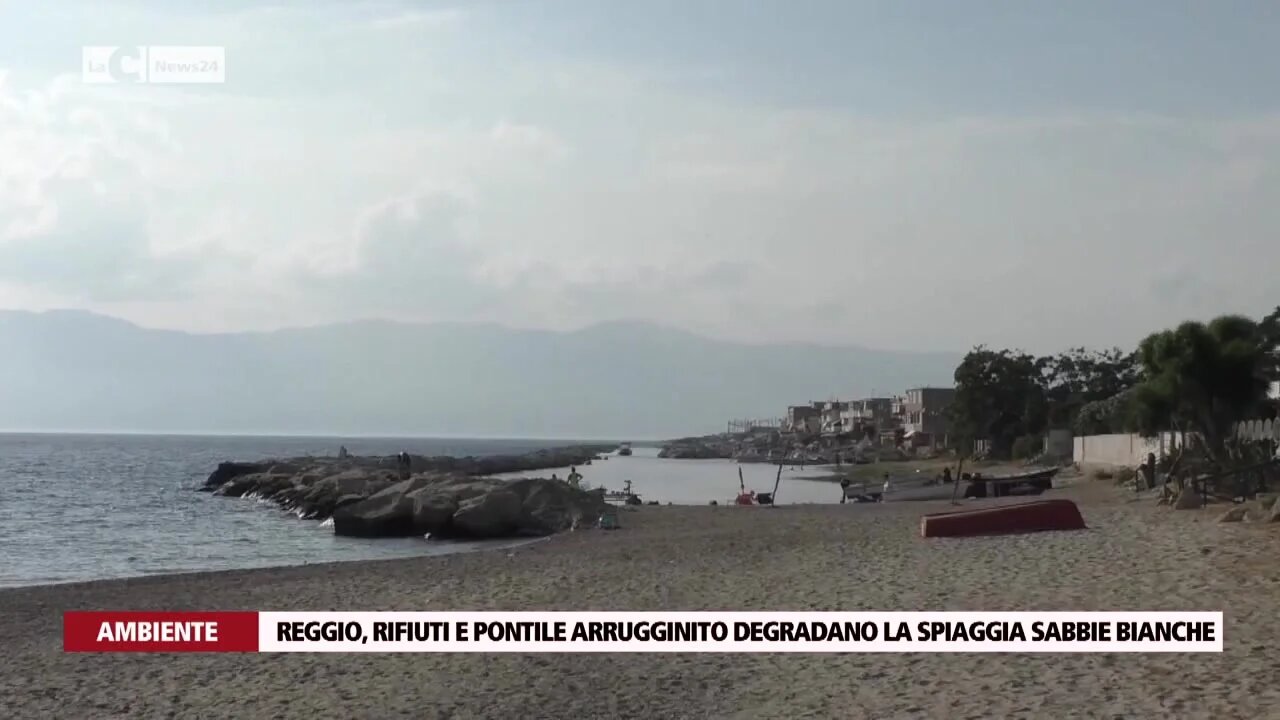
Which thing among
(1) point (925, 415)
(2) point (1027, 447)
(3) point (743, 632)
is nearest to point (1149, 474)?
(3) point (743, 632)

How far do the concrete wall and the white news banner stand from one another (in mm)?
28102

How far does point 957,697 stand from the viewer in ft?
37.3

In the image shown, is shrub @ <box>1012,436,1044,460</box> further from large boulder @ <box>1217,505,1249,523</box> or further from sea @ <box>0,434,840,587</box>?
large boulder @ <box>1217,505,1249,523</box>

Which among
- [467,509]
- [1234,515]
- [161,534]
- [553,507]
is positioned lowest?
[161,534]

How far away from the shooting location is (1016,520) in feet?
78.8

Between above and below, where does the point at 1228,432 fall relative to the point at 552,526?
above

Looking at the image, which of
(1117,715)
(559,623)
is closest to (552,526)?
(559,623)

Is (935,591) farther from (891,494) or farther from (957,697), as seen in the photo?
(891,494)

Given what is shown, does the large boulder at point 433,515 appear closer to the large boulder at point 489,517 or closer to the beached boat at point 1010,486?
the large boulder at point 489,517

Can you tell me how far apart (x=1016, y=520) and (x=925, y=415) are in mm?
130210

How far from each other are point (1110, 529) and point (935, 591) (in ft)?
26.3

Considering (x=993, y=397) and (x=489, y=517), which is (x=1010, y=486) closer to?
(x=489, y=517)

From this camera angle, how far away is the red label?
56.5 feet

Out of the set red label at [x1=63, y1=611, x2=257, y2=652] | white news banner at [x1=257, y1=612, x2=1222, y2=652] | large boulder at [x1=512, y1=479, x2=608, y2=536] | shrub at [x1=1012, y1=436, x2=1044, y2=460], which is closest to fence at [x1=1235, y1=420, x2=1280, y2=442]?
large boulder at [x1=512, y1=479, x2=608, y2=536]
